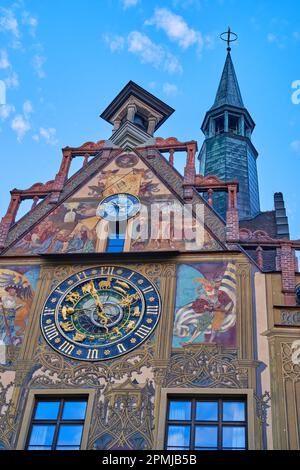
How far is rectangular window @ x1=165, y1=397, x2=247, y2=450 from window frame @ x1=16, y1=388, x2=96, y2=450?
1104 millimetres

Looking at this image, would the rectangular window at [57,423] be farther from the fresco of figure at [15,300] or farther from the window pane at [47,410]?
the fresco of figure at [15,300]

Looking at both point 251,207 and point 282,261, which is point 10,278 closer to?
point 282,261

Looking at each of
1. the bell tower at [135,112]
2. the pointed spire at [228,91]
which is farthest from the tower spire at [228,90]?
the bell tower at [135,112]

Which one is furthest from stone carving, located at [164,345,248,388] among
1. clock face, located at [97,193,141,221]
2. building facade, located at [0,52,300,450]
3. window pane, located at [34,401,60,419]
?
clock face, located at [97,193,141,221]

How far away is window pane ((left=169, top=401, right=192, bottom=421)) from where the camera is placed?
35.1ft

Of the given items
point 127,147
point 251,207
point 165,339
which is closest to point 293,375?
point 165,339

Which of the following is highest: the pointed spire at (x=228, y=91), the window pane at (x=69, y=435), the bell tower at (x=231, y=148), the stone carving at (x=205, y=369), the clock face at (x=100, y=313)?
the pointed spire at (x=228, y=91)

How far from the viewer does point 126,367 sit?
1130 centimetres

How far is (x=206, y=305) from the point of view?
12023 millimetres

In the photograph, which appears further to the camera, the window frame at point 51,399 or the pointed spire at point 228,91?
the pointed spire at point 228,91

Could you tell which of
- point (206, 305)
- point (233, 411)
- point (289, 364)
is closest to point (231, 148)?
point (206, 305)

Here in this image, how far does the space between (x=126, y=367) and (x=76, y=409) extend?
94 centimetres

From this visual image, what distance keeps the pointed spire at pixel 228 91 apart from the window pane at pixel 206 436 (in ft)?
53.6

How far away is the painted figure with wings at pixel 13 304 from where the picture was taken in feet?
39.4
